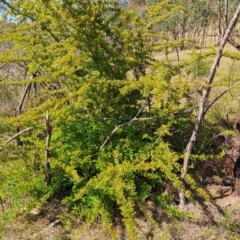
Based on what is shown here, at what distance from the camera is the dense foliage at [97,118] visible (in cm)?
365

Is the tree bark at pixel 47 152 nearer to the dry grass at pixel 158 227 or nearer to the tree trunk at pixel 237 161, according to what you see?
the dry grass at pixel 158 227

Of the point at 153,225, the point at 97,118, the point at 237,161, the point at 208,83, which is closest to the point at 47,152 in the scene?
the point at 97,118

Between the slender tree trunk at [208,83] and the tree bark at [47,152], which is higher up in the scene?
the slender tree trunk at [208,83]

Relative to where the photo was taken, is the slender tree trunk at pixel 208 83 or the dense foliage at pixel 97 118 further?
the dense foliage at pixel 97 118

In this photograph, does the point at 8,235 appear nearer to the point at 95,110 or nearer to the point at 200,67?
the point at 95,110

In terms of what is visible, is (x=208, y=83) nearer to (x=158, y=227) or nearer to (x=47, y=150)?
(x=158, y=227)

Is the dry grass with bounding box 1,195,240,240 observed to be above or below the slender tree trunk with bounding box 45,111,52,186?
below

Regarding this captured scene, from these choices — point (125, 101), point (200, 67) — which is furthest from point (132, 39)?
point (200, 67)

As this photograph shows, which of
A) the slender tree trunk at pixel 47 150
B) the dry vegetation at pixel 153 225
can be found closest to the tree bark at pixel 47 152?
the slender tree trunk at pixel 47 150

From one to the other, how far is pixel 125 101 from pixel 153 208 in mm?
1443

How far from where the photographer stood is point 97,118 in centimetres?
420

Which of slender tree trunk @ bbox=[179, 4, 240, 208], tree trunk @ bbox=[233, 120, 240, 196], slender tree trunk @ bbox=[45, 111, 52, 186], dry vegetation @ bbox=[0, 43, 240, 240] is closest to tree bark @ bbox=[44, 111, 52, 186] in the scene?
slender tree trunk @ bbox=[45, 111, 52, 186]

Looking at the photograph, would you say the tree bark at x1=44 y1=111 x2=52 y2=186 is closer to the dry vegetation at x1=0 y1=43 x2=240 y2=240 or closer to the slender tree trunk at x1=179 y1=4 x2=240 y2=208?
the dry vegetation at x1=0 y1=43 x2=240 y2=240

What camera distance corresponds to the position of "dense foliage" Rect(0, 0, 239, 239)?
3.65 m
